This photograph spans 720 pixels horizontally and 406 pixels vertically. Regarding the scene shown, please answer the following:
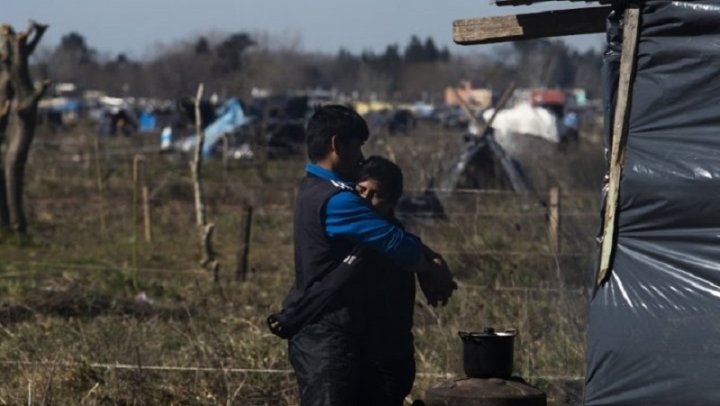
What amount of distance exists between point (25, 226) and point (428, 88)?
70712 millimetres

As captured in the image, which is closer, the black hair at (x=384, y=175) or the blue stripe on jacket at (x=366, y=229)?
the blue stripe on jacket at (x=366, y=229)

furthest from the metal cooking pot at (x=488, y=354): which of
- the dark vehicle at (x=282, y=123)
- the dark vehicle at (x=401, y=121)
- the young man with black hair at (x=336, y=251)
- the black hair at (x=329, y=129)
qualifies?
the dark vehicle at (x=401, y=121)

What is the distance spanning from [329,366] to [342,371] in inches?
2.3

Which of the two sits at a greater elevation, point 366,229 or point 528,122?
point 366,229

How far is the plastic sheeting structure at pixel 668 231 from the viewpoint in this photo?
5.44m

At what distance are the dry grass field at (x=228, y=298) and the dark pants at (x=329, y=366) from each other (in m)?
1.99

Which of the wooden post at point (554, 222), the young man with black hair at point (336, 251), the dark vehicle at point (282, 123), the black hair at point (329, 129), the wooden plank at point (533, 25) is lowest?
the dark vehicle at point (282, 123)

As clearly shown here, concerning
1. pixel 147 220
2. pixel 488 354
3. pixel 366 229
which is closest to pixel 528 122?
pixel 147 220

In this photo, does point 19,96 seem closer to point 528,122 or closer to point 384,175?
point 528,122

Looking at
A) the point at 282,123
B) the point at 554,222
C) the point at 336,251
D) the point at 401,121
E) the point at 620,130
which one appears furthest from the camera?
the point at 401,121

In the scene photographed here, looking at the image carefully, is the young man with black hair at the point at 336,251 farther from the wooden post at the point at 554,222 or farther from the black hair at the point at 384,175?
the wooden post at the point at 554,222

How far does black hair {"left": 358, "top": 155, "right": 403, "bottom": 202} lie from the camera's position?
20.2ft

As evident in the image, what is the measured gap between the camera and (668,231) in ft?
18.2

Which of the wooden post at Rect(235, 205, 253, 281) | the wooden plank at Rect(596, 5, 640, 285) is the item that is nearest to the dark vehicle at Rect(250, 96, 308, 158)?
the wooden post at Rect(235, 205, 253, 281)
